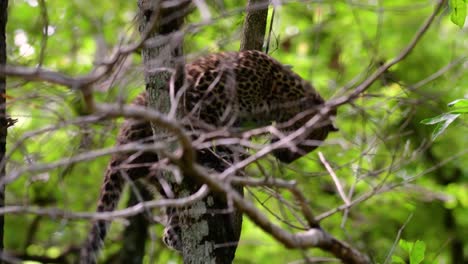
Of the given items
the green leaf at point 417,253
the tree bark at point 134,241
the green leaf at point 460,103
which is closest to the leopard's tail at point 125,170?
the green leaf at point 417,253

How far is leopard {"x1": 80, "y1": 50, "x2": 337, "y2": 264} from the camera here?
5.15m

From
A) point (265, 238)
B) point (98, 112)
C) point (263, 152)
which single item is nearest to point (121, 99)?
point (98, 112)

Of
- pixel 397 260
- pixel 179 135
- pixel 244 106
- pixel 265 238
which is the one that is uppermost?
pixel 179 135

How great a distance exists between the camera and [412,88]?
3277mm

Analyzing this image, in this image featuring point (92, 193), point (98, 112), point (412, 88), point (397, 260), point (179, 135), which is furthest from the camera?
point (92, 193)

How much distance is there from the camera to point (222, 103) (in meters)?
5.58

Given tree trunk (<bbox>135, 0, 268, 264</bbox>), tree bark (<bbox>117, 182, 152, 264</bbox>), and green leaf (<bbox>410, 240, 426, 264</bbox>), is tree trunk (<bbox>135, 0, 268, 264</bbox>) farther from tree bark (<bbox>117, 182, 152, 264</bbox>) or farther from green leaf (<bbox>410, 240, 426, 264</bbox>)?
tree bark (<bbox>117, 182, 152, 264</bbox>)

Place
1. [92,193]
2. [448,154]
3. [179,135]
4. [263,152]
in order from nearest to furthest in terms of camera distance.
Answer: [179,135]
[263,152]
[92,193]
[448,154]

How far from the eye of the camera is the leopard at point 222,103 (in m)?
5.15

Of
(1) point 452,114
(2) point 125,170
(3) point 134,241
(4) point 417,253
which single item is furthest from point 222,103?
(3) point 134,241

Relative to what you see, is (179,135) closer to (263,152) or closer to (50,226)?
(263,152)

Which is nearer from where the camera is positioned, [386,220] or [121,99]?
[121,99]

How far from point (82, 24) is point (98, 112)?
8278 mm

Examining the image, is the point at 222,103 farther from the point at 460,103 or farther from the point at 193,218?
the point at 460,103
